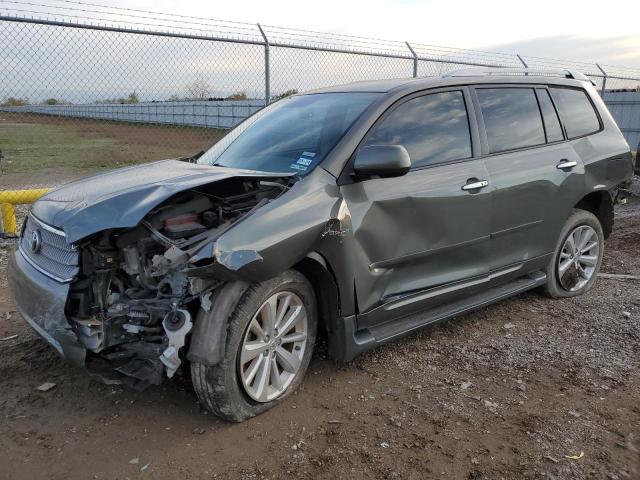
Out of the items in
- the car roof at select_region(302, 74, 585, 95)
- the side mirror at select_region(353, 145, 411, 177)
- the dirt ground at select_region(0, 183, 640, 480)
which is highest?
the car roof at select_region(302, 74, 585, 95)

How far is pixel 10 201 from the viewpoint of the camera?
6016 mm

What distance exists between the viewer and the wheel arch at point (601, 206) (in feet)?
16.6

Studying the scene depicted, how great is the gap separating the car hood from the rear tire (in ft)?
9.11

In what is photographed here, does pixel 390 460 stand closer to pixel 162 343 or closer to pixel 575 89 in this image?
pixel 162 343

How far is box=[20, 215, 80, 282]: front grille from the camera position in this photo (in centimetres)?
285

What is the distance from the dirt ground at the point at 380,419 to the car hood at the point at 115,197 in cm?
106

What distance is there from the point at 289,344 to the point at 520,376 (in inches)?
59.7

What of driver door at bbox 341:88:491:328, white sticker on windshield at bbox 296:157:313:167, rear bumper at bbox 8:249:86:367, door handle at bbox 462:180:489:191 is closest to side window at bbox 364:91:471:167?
driver door at bbox 341:88:491:328

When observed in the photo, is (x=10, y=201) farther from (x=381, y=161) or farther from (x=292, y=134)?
(x=381, y=161)

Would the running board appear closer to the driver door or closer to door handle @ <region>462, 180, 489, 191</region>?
the driver door

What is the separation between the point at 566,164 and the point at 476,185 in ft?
3.83

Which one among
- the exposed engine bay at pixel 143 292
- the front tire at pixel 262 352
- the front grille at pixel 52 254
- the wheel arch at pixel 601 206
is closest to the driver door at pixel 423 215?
the front tire at pixel 262 352

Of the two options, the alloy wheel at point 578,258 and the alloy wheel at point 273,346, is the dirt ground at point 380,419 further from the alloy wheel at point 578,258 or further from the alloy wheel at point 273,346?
the alloy wheel at point 578,258

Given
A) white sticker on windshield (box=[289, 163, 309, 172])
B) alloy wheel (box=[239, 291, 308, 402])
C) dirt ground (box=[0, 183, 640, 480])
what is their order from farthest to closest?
white sticker on windshield (box=[289, 163, 309, 172])
alloy wheel (box=[239, 291, 308, 402])
dirt ground (box=[0, 183, 640, 480])
